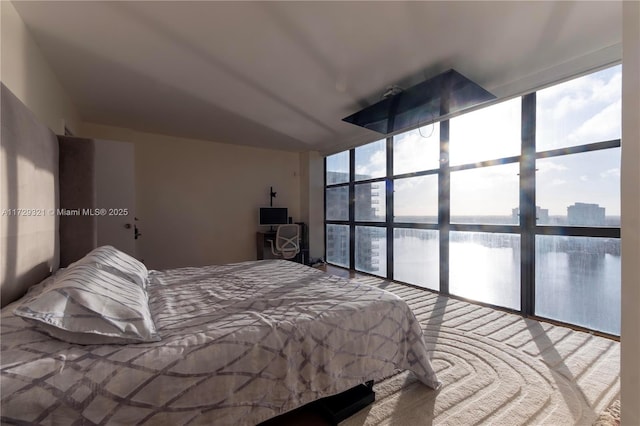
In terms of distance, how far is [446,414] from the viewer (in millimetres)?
1442

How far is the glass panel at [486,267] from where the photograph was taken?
9.58 feet

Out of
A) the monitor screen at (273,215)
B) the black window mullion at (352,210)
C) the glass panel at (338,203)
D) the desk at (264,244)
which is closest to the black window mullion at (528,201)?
the black window mullion at (352,210)

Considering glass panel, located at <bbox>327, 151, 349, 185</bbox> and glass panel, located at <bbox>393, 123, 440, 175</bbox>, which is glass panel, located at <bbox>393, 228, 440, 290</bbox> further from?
glass panel, located at <bbox>327, 151, 349, 185</bbox>

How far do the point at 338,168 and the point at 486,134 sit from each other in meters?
2.79

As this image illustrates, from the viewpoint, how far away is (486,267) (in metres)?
3.15

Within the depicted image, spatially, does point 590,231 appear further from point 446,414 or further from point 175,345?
point 175,345

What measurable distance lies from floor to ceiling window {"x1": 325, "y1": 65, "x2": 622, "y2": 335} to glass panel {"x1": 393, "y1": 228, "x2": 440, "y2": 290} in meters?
0.02

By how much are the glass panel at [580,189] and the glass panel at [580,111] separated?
16cm

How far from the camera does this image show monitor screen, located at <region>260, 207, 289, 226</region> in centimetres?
518

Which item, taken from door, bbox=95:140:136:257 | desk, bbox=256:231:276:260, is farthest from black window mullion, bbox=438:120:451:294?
door, bbox=95:140:136:257

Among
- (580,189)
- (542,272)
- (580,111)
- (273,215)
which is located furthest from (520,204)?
(273,215)

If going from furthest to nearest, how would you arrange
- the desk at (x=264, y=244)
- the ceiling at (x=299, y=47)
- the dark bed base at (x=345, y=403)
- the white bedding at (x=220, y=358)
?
the desk at (x=264, y=244), the ceiling at (x=299, y=47), the dark bed base at (x=345, y=403), the white bedding at (x=220, y=358)

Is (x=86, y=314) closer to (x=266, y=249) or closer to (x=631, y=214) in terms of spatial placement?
(x=631, y=214)

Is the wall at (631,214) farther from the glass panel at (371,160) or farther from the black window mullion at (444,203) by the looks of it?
the glass panel at (371,160)
